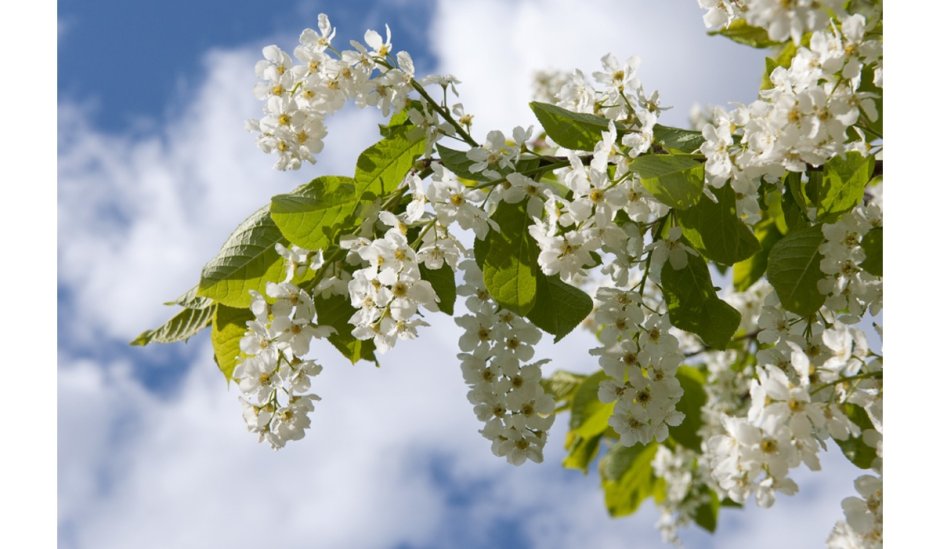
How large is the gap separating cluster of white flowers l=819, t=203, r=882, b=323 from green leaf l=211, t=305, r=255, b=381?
1.02 m

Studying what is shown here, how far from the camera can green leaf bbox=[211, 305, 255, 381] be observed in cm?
172

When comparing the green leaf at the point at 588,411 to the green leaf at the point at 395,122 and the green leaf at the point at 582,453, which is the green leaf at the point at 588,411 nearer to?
the green leaf at the point at 582,453

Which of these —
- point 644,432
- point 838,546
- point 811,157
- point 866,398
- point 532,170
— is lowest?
point 838,546

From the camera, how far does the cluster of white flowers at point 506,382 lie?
1581mm

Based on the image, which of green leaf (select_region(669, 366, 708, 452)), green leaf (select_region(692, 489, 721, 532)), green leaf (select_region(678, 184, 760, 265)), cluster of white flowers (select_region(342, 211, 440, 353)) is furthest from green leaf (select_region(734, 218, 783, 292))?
green leaf (select_region(692, 489, 721, 532))

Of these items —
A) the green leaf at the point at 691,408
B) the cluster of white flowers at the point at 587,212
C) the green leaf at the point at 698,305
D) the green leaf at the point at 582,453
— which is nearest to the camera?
the cluster of white flowers at the point at 587,212

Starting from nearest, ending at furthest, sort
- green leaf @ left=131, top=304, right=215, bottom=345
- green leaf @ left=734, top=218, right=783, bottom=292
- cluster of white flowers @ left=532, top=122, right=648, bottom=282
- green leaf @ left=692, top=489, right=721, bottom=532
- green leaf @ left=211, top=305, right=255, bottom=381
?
cluster of white flowers @ left=532, top=122, right=648, bottom=282
green leaf @ left=211, top=305, right=255, bottom=381
green leaf @ left=131, top=304, right=215, bottom=345
green leaf @ left=734, top=218, right=783, bottom=292
green leaf @ left=692, top=489, right=721, bottom=532

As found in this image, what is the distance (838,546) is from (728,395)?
7.30 feet

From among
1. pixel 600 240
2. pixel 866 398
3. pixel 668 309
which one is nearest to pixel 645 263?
pixel 668 309

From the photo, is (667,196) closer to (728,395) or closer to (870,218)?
(870,218)

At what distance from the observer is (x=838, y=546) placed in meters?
1.33

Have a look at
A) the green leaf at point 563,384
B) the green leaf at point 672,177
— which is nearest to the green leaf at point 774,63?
the green leaf at point 672,177

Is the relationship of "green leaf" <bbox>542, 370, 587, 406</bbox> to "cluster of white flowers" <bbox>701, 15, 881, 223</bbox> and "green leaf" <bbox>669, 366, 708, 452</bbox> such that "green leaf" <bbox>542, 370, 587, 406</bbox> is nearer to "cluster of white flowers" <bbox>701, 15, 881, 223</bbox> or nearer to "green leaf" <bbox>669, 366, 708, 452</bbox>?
"green leaf" <bbox>669, 366, 708, 452</bbox>

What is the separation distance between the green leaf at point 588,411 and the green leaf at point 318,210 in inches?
57.9
